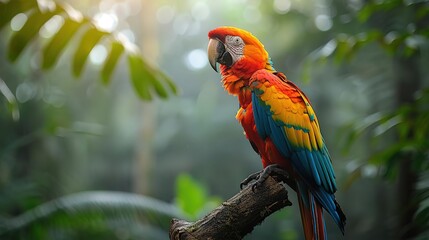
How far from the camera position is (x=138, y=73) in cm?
123

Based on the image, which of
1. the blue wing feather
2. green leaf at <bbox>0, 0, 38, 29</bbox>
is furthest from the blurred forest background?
the blue wing feather

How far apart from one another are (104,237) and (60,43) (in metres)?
2.25

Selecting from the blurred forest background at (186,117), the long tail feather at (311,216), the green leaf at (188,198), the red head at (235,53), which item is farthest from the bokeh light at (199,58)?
the long tail feather at (311,216)

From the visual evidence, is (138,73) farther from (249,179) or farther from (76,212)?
(76,212)

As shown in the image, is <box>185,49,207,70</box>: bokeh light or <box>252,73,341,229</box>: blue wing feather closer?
<box>252,73,341,229</box>: blue wing feather

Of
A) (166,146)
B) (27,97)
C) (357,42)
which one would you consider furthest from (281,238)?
(357,42)

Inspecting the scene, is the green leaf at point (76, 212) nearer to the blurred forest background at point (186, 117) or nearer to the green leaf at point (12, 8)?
the blurred forest background at point (186, 117)

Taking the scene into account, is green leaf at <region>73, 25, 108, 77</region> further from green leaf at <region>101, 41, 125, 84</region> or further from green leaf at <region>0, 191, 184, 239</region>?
green leaf at <region>0, 191, 184, 239</region>

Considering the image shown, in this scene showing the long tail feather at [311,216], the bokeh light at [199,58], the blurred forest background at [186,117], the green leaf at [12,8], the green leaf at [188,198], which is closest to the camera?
the long tail feather at [311,216]

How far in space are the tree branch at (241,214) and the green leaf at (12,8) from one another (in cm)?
70

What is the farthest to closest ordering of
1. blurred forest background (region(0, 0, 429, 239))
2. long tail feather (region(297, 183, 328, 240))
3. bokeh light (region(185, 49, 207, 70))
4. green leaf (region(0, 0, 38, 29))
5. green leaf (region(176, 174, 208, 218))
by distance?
green leaf (region(176, 174, 208, 218)) < bokeh light (region(185, 49, 207, 70)) < blurred forest background (region(0, 0, 429, 239)) < green leaf (region(0, 0, 38, 29)) < long tail feather (region(297, 183, 328, 240))

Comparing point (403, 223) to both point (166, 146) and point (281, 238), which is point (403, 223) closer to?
point (281, 238)

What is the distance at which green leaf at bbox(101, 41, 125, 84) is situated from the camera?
3.98ft

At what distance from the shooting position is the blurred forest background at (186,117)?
127cm
